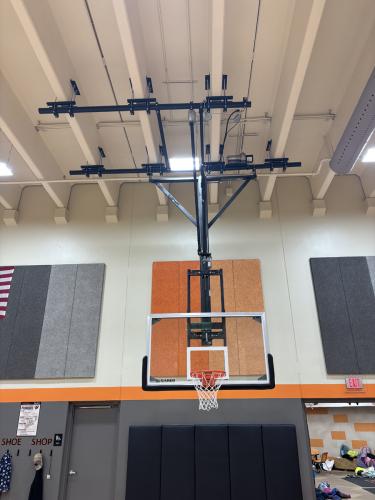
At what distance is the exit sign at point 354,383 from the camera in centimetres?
551

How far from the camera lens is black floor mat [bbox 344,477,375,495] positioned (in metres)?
7.64

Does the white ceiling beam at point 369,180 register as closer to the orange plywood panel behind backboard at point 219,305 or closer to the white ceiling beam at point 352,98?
the white ceiling beam at point 352,98

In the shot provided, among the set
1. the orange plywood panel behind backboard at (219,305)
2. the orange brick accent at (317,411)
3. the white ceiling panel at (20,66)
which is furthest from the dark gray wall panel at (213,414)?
the orange brick accent at (317,411)

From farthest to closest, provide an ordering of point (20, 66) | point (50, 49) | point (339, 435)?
point (339, 435)
point (20, 66)
point (50, 49)

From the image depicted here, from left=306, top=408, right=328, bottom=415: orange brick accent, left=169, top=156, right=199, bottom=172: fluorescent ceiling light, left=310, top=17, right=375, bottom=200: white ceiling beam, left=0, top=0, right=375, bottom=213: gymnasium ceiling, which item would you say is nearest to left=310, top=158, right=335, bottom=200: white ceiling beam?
left=310, top=17, right=375, bottom=200: white ceiling beam

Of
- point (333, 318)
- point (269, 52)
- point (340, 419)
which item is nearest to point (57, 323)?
point (333, 318)

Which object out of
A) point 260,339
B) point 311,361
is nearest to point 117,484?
point 260,339

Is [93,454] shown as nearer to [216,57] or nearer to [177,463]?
[177,463]

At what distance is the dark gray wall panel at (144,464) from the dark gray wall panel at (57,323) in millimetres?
1604

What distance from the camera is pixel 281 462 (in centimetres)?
508

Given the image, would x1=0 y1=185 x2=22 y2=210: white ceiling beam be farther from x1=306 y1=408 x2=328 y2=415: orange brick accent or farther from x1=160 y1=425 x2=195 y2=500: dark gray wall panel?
x1=306 y1=408 x2=328 y2=415: orange brick accent

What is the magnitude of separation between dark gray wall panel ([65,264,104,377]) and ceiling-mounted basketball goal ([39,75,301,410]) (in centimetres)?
106

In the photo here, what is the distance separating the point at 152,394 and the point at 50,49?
→ 491cm

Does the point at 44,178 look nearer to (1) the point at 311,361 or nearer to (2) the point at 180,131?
(2) the point at 180,131
